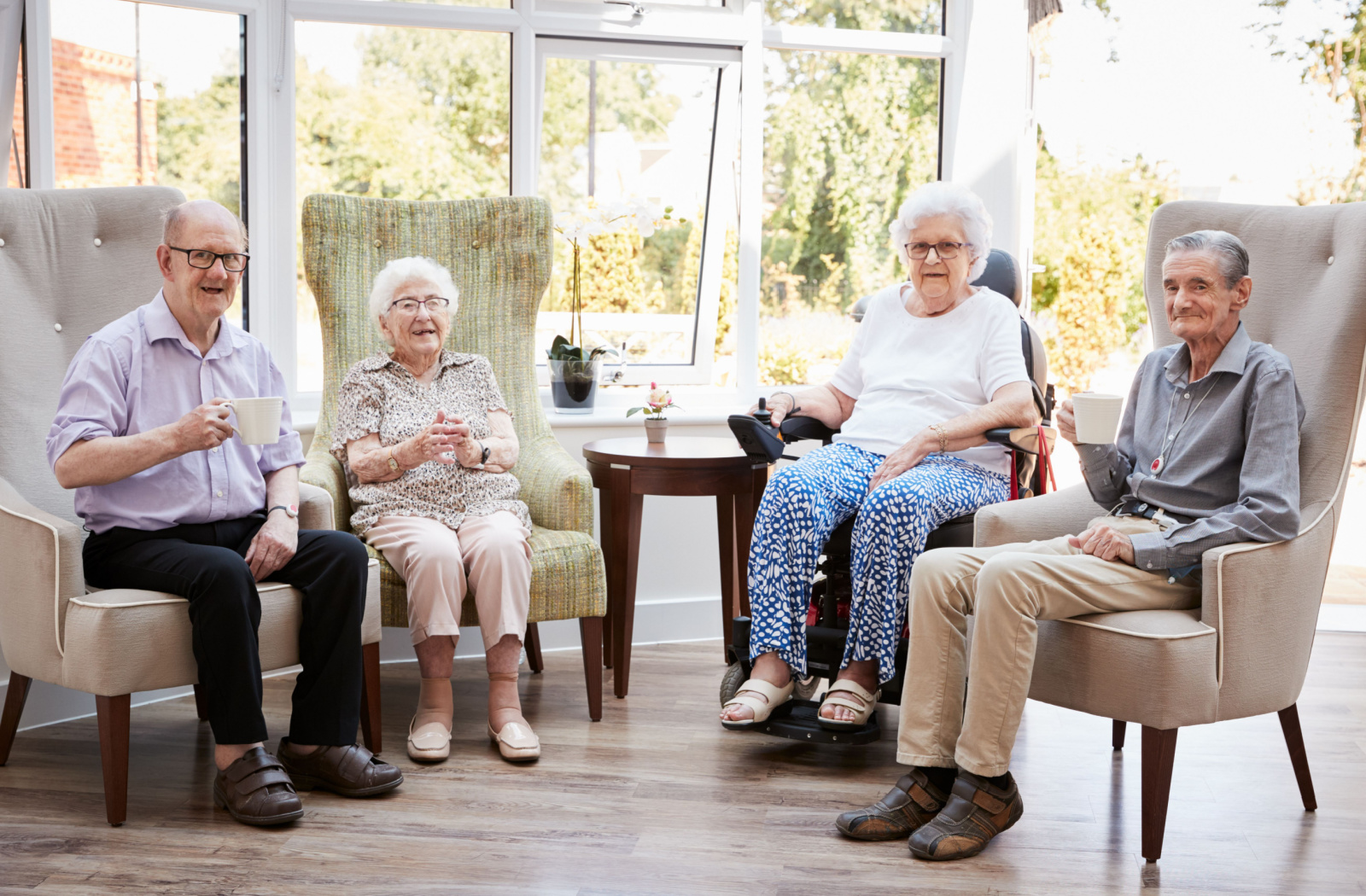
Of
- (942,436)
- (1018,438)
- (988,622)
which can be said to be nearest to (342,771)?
(988,622)

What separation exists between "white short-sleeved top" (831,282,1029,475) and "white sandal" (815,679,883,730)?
0.56 m

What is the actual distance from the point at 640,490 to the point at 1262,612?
1.46 meters

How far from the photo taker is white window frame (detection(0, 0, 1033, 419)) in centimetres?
335

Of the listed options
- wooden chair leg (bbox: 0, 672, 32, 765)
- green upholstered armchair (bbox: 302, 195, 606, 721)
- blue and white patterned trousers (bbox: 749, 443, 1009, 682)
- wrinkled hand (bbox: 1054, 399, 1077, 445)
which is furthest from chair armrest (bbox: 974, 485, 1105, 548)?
wooden chair leg (bbox: 0, 672, 32, 765)

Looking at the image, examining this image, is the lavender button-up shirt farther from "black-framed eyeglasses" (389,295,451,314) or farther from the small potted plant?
the small potted plant

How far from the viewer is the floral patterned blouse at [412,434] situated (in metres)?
2.66

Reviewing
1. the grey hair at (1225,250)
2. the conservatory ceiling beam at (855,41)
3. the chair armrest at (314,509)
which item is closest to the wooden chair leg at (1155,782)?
the grey hair at (1225,250)

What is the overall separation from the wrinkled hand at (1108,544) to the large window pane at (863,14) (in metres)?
2.32

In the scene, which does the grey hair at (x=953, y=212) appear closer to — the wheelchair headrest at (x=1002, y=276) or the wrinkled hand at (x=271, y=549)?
the wheelchair headrest at (x=1002, y=276)

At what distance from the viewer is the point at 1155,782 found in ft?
6.59

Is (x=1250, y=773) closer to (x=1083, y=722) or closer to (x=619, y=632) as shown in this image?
(x=1083, y=722)

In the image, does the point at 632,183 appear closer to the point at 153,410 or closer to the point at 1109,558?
the point at 153,410

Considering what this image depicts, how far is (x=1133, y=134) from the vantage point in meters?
5.00

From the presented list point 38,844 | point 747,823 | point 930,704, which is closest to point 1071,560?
point 930,704
